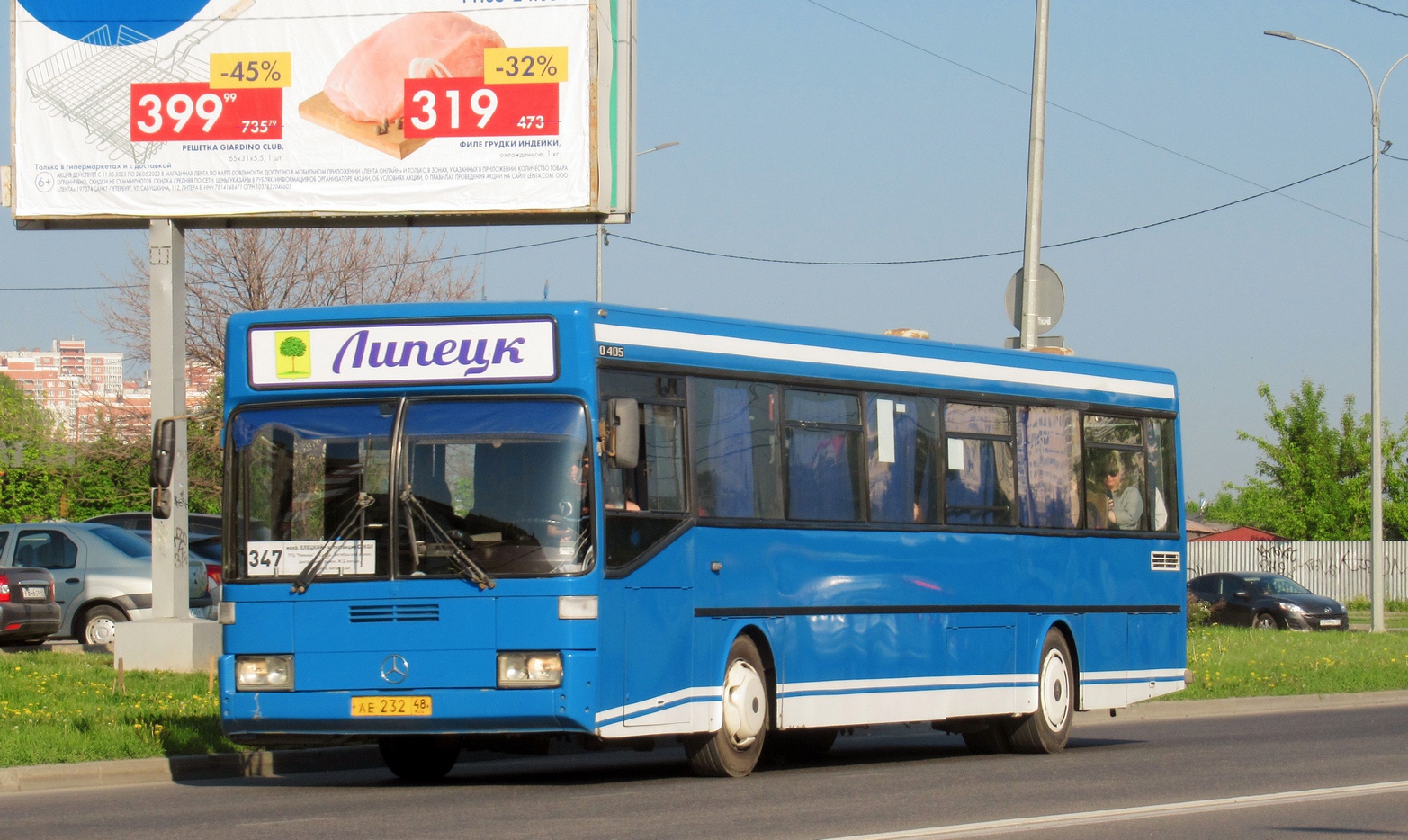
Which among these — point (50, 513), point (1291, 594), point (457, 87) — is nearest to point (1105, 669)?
point (457, 87)

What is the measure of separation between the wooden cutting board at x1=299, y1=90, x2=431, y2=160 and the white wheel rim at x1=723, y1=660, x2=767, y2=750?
31.8 ft

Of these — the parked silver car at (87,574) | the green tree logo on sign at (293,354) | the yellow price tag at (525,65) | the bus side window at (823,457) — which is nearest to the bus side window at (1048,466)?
the bus side window at (823,457)

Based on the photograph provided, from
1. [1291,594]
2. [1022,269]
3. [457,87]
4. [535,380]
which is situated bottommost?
[1291,594]

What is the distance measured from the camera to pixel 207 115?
20484 mm

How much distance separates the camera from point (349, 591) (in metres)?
11.2

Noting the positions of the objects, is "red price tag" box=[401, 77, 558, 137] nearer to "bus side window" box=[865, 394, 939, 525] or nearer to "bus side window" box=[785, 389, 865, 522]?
"bus side window" box=[865, 394, 939, 525]

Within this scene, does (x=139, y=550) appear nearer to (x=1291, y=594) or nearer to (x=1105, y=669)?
(x=1105, y=669)

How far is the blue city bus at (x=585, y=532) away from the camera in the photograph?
36.1ft

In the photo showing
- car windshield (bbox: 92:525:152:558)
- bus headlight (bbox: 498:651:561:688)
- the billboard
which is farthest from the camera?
car windshield (bbox: 92:525:152:558)

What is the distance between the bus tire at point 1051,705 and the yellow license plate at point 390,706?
5.97m

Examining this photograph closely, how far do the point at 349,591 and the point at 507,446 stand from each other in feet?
4.11

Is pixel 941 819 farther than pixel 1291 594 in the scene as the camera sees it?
No

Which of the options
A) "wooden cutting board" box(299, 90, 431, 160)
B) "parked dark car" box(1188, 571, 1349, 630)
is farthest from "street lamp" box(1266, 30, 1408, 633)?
"wooden cutting board" box(299, 90, 431, 160)

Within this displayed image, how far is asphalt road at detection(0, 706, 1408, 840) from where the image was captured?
9539mm
